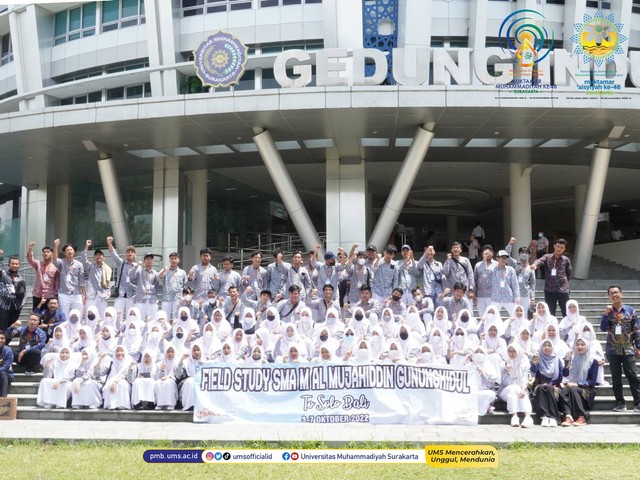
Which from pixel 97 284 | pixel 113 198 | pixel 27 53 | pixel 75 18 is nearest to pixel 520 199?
pixel 113 198

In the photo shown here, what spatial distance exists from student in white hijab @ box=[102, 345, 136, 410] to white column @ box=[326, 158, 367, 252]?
10.3m

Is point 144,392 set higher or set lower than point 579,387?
lower

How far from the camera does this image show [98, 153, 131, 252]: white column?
20484 mm

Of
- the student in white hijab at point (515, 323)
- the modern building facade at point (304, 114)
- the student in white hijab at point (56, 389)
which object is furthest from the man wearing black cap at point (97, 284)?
the student in white hijab at point (515, 323)

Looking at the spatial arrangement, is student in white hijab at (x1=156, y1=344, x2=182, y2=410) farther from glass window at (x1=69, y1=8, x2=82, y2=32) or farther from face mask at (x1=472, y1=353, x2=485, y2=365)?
glass window at (x1=69, y1=8, x2=82, y2=32)

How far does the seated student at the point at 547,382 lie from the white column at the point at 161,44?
16.8m

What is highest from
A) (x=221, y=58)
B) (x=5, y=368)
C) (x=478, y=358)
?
(x=221, y=58)

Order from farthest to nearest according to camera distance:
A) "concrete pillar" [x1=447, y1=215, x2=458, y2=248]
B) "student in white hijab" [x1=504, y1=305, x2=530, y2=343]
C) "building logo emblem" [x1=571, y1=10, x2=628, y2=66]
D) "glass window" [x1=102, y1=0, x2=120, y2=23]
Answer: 1. "concrete pillar" [x1=447, y1=215, x2=458, y2=248]
2. "glass window" [x1=102, y1=0, x2=120, y2=23]
3. "building logo emblem" [x1=571, y1=10, x2=628, y2=66]
4. "student in white hijab" [x1=504, y1=305, x2=530, y2=343]

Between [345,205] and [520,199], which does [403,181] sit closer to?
[345,205]

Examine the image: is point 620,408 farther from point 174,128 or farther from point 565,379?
point 174,128

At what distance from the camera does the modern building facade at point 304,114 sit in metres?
16.5

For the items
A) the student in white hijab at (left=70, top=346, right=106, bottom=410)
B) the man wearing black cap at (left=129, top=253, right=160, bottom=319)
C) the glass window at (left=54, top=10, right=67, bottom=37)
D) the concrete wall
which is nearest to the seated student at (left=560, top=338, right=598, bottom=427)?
the student in white hijab at (left=70, top=346, right=106, bottom=410)

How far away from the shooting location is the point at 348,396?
9250 millimetres

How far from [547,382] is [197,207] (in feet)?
58.1
